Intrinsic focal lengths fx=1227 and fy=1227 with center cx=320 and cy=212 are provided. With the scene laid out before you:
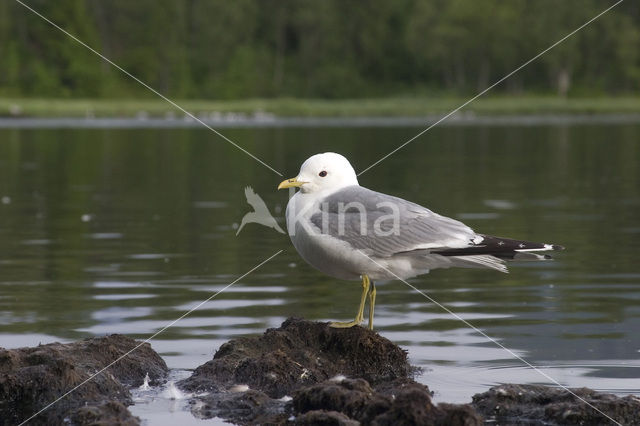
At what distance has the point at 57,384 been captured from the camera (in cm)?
768

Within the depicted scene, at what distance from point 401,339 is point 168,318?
221cm

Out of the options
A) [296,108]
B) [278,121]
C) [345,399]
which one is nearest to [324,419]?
[345,399]

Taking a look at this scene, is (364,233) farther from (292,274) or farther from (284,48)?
(284,48)

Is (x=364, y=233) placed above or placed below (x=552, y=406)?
above

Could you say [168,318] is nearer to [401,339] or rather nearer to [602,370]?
[401,339]

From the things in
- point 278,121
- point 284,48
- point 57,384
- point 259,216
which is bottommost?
point 57,384

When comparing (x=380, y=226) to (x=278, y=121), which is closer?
(x=380, y=226)

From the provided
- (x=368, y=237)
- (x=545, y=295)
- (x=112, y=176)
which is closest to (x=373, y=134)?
(x=112, y=176)

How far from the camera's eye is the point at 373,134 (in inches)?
2104

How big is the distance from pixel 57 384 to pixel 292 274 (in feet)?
20.5

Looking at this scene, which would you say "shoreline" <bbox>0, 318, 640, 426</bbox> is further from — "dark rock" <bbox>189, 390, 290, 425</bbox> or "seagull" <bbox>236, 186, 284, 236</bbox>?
"seagull" <bbox>236, 186, 284, 236</bbox>

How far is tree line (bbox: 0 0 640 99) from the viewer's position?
102 meters

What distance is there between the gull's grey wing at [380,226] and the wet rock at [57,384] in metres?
1.78

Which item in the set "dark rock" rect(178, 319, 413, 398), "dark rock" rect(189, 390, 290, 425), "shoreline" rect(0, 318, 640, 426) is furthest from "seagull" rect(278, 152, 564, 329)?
"dark rock" rect(189, 390, 290, 425)
